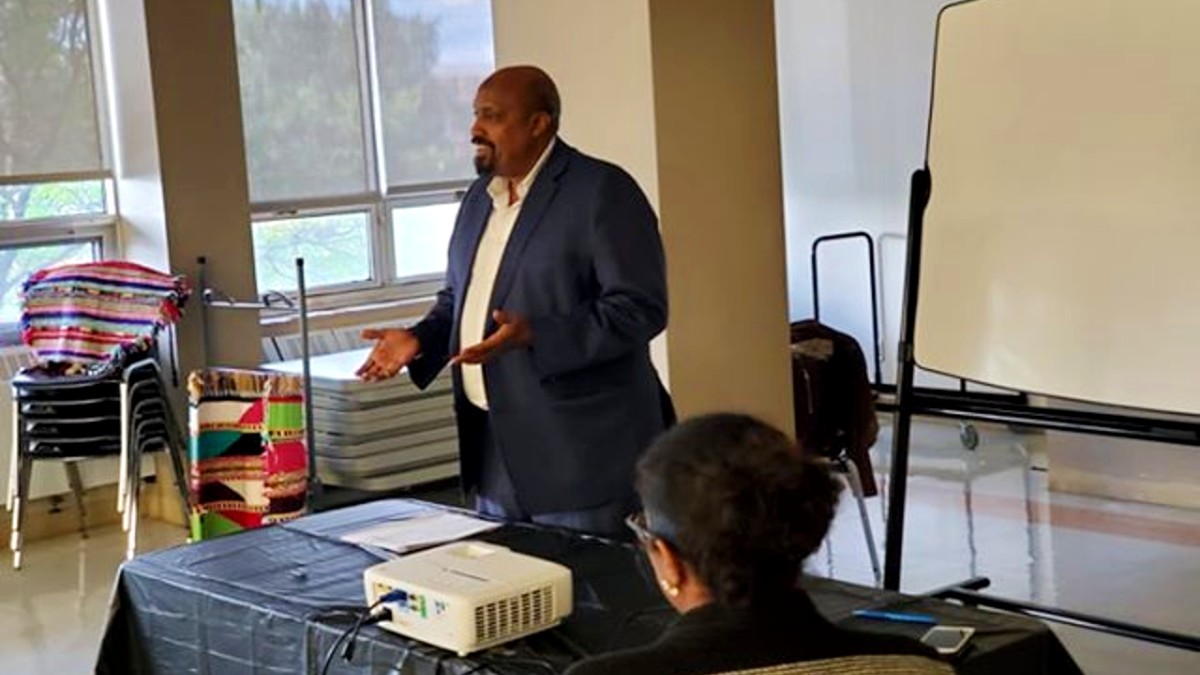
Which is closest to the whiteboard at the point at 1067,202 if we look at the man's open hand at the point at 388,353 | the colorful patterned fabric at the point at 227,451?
the man's open hand at the point at 388,353

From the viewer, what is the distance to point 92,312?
17.6 feet

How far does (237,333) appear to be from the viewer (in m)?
5.80

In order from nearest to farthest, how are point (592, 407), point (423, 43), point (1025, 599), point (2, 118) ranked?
point (592, 407) < point (1025, 599) < point (2, 118) < point (423, 43)

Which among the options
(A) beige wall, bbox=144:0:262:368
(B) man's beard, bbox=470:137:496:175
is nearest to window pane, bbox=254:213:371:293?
(A) beige wall, bbox=144:0:262:368

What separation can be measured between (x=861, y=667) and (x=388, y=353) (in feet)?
5.25

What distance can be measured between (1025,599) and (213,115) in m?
3.47

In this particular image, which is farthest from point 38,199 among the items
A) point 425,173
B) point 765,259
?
point 765,259

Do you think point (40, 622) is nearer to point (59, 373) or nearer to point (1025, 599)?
point (59, 373)

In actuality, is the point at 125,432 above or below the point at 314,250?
below

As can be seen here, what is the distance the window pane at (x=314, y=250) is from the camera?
6.56 meters

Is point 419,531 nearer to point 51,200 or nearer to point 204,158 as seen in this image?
point 204,158

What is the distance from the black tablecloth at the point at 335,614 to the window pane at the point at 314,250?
3855mm

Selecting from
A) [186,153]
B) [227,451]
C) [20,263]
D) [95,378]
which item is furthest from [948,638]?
[20,263]

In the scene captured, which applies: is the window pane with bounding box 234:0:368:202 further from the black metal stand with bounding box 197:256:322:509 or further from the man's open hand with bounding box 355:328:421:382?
the man's open hand with bounding box 355:328:421:382
